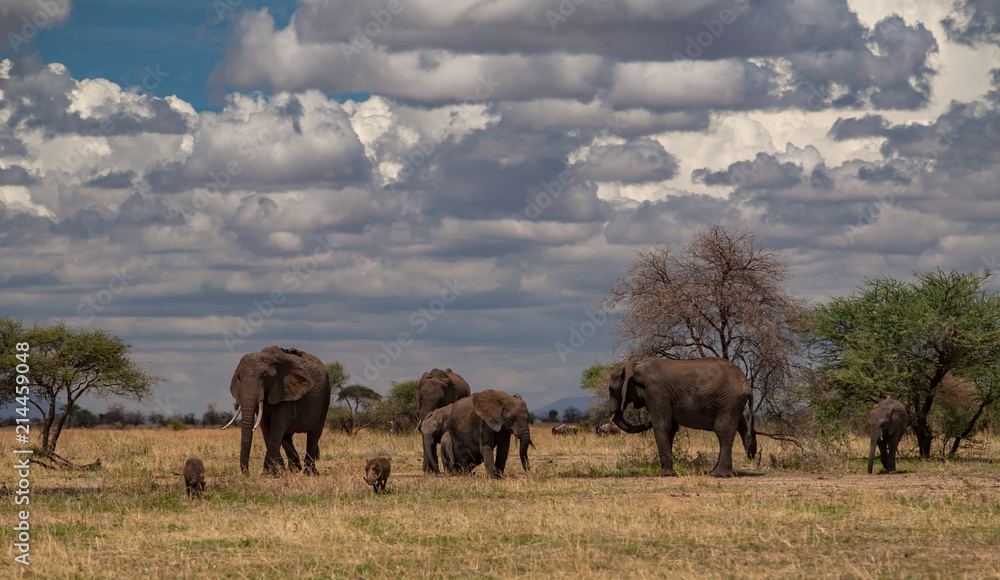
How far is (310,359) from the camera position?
986 inches

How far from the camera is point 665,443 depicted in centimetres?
2322

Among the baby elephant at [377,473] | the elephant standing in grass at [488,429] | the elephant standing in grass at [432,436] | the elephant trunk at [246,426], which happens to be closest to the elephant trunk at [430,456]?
the elephant standing in grass at [432,436]

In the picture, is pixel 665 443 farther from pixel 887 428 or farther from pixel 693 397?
pixel 887 428

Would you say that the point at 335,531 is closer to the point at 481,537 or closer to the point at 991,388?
the point at 481,537

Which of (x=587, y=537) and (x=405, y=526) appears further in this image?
(x=405, y=526)

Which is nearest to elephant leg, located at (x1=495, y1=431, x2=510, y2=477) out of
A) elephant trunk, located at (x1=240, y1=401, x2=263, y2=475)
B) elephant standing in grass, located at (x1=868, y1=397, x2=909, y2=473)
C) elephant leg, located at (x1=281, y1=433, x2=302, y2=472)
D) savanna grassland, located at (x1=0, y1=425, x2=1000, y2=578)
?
savanna grassland, located at (x1=0, y1=425, x2=1000, y2=578)

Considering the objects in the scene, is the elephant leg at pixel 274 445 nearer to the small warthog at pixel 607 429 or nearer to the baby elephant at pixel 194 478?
the baby elephant at pixel 194 478

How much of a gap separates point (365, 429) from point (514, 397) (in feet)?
105

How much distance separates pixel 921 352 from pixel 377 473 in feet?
54.1

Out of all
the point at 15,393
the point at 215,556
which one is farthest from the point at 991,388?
the point at 15,393

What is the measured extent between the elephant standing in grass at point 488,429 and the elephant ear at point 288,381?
11.1 feet

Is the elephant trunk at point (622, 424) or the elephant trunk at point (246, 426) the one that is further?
the elephant trunk at point (622, 424)

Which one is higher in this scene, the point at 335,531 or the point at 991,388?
the point at 991,388

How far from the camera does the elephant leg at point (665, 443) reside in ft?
75.5
